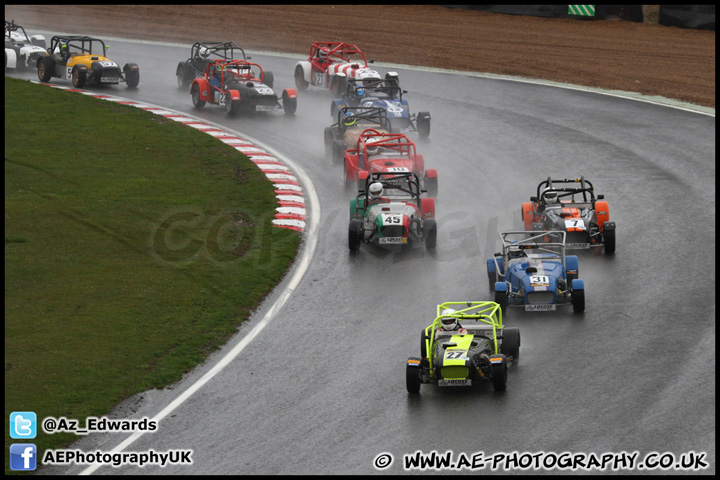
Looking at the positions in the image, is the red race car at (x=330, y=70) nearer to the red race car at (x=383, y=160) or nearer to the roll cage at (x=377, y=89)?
the roll cage at (x=377, y=89)

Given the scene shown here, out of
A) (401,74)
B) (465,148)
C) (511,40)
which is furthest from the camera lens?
(511,40)

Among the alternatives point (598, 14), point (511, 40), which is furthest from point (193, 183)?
point (598, 14)

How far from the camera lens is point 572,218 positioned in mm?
22953

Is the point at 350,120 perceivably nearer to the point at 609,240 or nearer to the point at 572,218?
the point at 572,218

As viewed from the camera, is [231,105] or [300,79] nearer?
[231,105]

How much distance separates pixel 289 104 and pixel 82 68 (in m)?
8.71

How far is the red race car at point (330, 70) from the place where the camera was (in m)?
37.5

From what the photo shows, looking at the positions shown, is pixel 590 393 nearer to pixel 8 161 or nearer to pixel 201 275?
pixel 201 275

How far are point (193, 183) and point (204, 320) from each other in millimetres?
9511

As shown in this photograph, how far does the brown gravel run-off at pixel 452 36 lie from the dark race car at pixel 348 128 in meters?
12.5

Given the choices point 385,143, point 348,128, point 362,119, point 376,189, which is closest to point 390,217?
point 376,189

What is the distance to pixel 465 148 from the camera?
3212cm

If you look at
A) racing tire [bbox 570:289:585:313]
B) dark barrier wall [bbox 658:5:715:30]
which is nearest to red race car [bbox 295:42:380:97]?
dark barrier wall [bbox 658:5:715:30]

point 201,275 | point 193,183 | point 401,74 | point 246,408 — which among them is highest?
point 401,74
